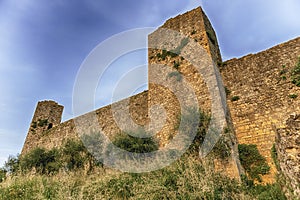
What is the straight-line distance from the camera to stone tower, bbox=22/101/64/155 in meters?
19.3

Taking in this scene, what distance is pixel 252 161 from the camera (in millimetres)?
8039

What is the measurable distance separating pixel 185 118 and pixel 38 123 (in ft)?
52.3

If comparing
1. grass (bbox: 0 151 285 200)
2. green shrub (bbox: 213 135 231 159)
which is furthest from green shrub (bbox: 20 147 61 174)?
green shrub (bbox: 213 135 231 159)

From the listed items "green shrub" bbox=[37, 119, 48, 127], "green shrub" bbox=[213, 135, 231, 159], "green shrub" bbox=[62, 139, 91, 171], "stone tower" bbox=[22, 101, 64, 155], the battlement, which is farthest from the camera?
"green shrub" bbox=[37, 119, 48, 127]

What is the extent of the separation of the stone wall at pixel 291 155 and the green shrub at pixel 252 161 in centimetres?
388

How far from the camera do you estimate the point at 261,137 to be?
838cm

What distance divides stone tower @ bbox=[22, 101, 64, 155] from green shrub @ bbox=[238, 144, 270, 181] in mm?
16437

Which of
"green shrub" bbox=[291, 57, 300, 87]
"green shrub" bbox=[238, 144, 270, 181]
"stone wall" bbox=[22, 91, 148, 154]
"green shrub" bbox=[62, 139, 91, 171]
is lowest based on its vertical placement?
"green shrub" bbox=[238, 144, 270, 181]

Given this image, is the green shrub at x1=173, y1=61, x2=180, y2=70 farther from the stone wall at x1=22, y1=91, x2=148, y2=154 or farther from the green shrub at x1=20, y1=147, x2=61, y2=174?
the green shrub at x1=20, y1=147, x2=61, y2=174

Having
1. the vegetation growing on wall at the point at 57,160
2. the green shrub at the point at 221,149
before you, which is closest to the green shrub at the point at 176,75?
the green shrub at the point at 221,149

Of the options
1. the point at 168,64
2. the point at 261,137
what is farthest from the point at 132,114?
the point at 261,137

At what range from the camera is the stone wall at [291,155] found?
11.9ft

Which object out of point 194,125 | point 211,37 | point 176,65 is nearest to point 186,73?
point 176,65

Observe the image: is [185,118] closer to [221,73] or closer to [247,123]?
[247,123]
